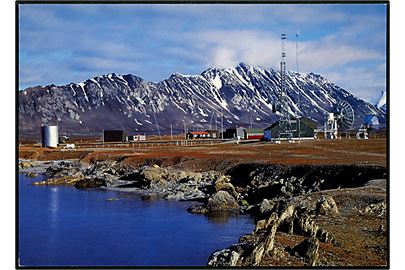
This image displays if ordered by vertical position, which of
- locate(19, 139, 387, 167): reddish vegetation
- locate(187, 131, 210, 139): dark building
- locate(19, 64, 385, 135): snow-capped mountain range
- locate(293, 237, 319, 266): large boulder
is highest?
locate(19, 64, 385, 135): snow-capped mountain range

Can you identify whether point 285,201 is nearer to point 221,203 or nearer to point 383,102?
point 221,203

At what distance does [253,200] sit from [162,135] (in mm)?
23064

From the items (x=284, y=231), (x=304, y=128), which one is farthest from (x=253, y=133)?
(x=284, y=231)

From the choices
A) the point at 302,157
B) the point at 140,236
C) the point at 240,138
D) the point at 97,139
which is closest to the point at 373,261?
the point at 140,236

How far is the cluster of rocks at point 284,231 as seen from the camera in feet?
21.0

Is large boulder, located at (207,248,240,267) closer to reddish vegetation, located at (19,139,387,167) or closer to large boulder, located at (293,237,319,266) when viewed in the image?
large boulder, located at (293,237,319,266)

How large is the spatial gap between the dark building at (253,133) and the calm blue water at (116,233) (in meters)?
18.7

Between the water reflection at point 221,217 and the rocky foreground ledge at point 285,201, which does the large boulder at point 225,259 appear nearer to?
the rocky foreground ledge at point 285,201

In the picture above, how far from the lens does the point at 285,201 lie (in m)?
9.51

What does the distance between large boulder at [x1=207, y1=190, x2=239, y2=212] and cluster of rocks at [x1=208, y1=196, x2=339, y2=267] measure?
1.84 meters

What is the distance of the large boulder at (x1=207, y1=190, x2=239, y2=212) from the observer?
1076 centimetres

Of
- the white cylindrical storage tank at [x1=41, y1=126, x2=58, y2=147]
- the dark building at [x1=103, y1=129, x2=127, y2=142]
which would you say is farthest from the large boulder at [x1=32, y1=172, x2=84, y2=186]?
the dark building at [x1=103, y1=129, x2=127, y2=142]

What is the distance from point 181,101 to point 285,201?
18071 millimetres

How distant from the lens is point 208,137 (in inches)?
1144
